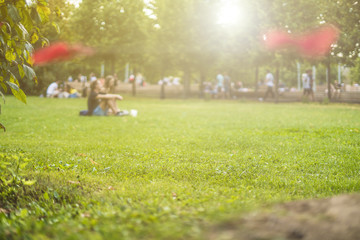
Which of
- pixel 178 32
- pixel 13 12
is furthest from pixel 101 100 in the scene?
pixel 178 32

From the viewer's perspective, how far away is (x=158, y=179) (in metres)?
5.12

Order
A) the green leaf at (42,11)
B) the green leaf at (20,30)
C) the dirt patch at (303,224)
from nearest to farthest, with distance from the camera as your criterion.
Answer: the dirt patch at (303,224)
the green leaf at (20,30)
the green leaf at (42,11)

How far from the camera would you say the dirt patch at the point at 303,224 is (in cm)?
171

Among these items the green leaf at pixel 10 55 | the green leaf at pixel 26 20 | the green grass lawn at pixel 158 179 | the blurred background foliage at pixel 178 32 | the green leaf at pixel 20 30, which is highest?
the blurred background foliage at pixel 178 32

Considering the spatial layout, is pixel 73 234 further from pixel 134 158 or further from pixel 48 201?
pixel 134 158

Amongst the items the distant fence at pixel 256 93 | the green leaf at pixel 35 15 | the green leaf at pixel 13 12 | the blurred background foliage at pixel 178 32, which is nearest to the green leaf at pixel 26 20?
the green leaf at pixel 35 15

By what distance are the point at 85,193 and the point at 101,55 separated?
3501cm

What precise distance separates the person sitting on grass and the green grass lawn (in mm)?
7051

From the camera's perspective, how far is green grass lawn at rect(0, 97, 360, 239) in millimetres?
2475

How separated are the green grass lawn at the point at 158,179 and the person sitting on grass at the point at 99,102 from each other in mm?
7051

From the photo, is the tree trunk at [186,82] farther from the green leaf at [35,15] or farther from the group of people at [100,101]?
the green leaf at [35,15]

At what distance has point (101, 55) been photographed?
1496 inches

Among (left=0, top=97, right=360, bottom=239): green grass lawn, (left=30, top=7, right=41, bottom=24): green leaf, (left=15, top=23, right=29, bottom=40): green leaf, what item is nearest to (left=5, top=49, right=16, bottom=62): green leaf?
(left=15, top=23, right=29, bottom=40): green leaf

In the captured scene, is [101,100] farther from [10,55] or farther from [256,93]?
[256,93]
